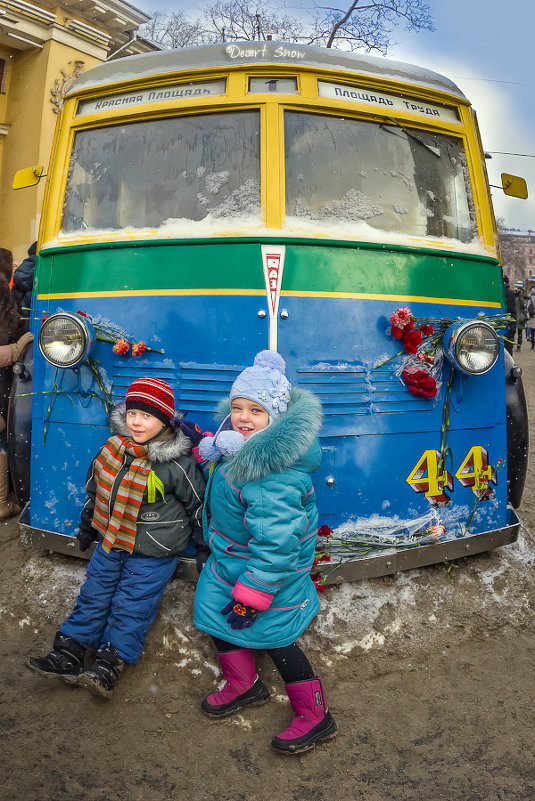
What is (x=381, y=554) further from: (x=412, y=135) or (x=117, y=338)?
(x=412, y=135)

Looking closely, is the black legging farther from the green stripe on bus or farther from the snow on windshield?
the snow on windshield

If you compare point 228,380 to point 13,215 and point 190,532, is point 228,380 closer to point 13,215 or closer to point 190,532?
point 190,532

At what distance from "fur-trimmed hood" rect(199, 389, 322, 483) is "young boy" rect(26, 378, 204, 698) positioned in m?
0.36

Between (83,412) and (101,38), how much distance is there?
12434 mm

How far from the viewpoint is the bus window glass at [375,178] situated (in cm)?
314

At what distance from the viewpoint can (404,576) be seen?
10.6ft

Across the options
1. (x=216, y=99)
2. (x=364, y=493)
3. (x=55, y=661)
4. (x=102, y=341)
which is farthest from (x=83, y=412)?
(x=216, y=99)

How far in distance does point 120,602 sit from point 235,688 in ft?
1.99

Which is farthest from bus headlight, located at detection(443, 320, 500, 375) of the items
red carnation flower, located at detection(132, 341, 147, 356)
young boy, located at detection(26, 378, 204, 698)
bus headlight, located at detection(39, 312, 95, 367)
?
bus headlight, located at detection(39, 312, 95, 367)

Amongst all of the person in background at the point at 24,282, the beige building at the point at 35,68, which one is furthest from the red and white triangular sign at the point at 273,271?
the beige building at the point at 35,68

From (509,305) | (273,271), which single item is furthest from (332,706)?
(509,305)

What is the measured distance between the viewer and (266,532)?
227 cm

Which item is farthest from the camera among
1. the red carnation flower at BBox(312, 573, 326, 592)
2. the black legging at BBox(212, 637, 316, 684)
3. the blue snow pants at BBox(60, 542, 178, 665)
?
the red carnation flower at BBox(312, 573, 326, 592)

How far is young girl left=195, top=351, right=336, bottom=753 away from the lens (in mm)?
2297
